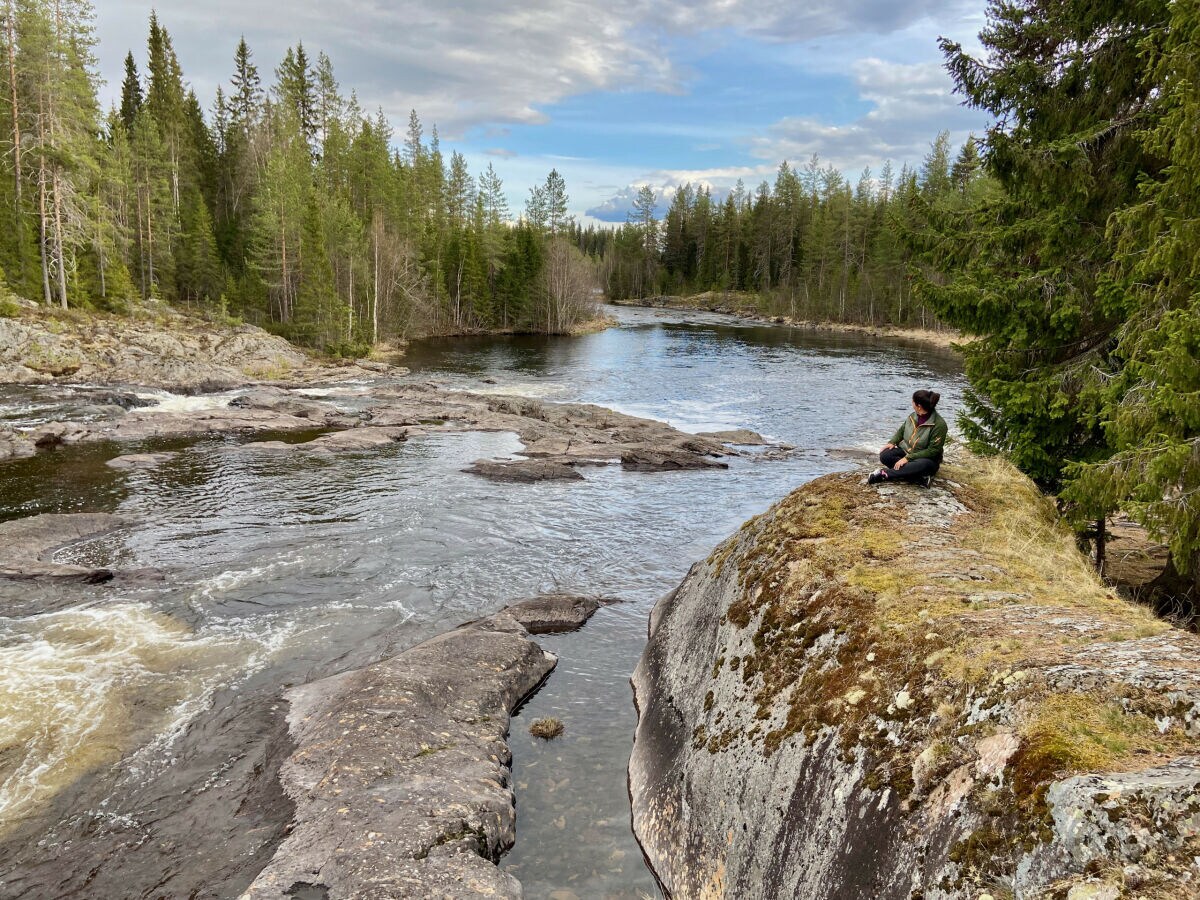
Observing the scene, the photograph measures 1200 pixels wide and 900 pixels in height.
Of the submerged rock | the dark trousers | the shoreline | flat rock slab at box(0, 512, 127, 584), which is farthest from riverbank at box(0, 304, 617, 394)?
the shoreline

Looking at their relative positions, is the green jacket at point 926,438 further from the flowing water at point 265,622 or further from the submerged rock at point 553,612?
the submerged rock at point 553,612

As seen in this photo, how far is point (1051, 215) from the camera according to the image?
1236cm

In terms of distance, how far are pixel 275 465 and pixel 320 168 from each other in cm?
5802

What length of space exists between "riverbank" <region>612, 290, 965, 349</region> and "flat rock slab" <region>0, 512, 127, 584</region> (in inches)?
2685

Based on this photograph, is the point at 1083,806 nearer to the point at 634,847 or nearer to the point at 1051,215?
the point at 634,847

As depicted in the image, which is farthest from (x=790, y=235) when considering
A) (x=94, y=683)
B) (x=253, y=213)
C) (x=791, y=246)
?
(x=94, y=683)

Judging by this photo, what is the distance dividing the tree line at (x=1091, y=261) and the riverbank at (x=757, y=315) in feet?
193

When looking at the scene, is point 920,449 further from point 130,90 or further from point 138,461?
point 130,90

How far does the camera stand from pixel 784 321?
103250 millimetres

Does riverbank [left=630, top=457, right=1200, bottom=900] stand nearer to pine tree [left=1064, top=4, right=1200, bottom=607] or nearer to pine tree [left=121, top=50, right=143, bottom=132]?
pine tree [left=1064, top=4, right=1200, bottom=607]

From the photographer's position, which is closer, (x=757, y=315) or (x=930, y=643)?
(x=930, y=643)

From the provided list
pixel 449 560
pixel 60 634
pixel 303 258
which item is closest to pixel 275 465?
pixel 449 560

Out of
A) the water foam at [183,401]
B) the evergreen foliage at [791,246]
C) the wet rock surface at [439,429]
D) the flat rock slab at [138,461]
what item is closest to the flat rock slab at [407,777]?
the wet rock surface at [439,429]

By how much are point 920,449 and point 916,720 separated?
5.75 meters
